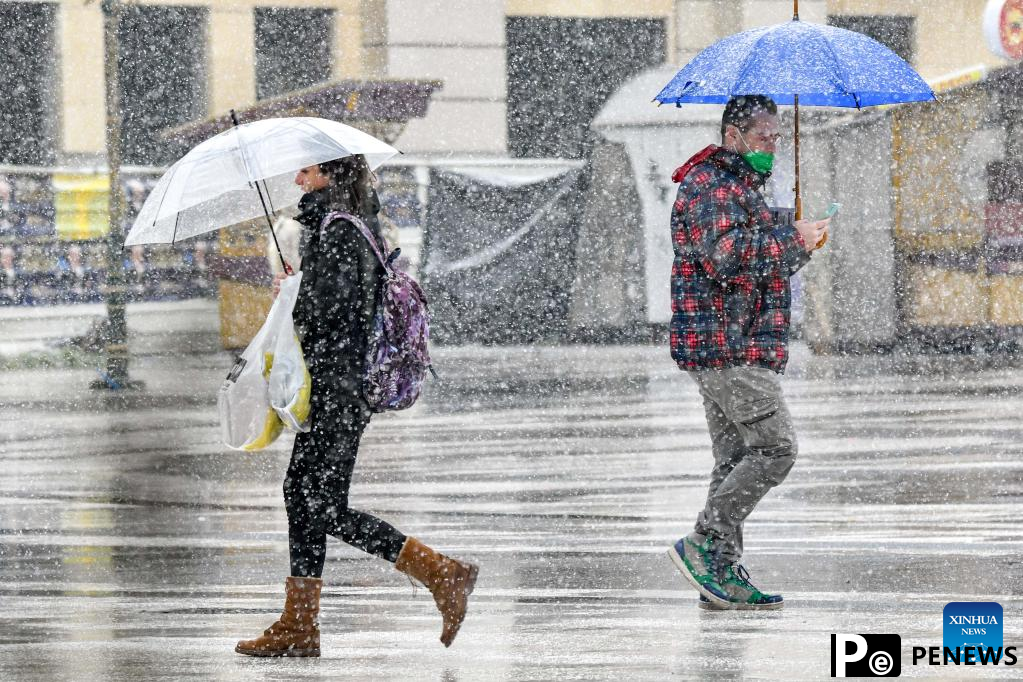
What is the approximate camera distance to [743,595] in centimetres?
661

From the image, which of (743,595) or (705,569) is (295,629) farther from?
(743,595)

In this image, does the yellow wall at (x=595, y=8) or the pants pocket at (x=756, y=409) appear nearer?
the pants pocket at (x=756, y=409)

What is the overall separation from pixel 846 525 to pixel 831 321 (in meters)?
10.4

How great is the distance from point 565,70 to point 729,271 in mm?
21538

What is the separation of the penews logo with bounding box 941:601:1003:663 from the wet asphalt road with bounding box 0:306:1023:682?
0.05 m

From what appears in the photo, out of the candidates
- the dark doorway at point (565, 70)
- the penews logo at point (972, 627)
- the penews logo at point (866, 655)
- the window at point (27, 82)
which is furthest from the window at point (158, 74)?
the penews logo at point (866, 655)

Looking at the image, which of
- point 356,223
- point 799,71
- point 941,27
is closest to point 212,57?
point 941,27

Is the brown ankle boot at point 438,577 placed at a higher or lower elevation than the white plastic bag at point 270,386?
lower

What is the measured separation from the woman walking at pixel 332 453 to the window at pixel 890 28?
2237 cm

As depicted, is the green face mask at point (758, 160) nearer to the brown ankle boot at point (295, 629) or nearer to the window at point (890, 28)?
the brown ankle boot at point (295, 629)

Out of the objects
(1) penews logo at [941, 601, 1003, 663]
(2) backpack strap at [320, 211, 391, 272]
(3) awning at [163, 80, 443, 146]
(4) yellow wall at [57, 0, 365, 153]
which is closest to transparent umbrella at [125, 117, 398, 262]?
(2) backpack strap at [320, 211, 391, 272]

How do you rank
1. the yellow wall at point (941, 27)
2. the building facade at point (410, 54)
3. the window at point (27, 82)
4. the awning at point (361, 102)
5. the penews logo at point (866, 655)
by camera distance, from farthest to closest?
1. the yellow wall at point (941, 27)
2. the window at point (27, 82)
3. the building facade at point (410, 54)
4. the awning at point (361, 102)
5. the penews logo at point (866, 655)

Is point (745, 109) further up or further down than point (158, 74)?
further down

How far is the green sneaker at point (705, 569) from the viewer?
662 cm
